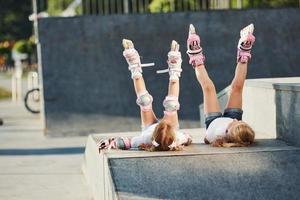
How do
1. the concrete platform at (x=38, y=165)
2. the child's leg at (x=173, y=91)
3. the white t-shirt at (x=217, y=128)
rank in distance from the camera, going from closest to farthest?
the white t-shirt at (x=217, y=128) → the child's leg at (x=173, y=91) → the concrete platform at (x=38, y=165)

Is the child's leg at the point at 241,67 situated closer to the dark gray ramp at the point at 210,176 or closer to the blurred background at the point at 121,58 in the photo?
the dark gray ramp at the point at 210,176

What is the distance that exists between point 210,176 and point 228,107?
67.4 inches

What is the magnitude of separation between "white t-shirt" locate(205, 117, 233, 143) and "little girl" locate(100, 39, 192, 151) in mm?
233

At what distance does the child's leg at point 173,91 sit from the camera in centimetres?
814

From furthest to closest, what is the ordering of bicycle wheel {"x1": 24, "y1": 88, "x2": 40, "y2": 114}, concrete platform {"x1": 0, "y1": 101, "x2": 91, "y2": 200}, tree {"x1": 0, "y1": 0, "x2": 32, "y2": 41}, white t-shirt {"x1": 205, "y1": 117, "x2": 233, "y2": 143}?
1. tree {"x1": 0, "y1": 0, "x2": 32, "y2": 41}
2. bicycle wheel {"x1": 24, "y1": 88, "x2": 40, "y2": 114}
3. concrete platform {"x1": 0, "y1": 101, "x2": 91, "y2": 200}
4. white t-shirt {"x1": 205, "y1": 117, "x2": 233, "y2": 143}

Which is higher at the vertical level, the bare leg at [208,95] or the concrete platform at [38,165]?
the bare leg at [208,95]

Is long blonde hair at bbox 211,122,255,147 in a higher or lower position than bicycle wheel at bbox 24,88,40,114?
higher

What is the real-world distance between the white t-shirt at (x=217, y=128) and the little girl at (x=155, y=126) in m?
0.23

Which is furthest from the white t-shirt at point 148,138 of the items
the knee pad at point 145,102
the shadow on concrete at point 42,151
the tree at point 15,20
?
the tree at point 15,20

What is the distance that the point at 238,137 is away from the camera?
7340 millimetres

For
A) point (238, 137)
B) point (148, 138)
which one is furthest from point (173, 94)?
point (238, 137)

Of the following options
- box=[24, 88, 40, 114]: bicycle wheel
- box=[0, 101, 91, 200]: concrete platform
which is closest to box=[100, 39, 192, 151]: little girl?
box=[0, 101, 91, 200]: concrete platform

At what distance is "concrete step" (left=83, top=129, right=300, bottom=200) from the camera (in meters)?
6.38

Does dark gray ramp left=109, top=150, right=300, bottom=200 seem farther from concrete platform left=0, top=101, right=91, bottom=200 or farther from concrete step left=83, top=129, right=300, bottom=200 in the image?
concrete platform left=0, top=101, right=91, bottom=200
